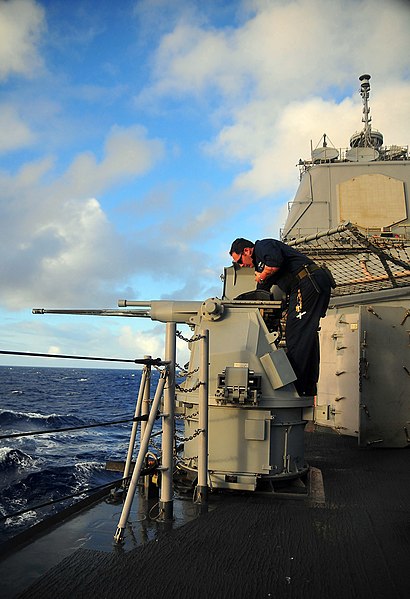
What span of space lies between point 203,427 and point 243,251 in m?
1.77

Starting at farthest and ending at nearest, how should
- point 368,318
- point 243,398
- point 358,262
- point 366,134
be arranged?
point 366,134 → point 358,262 → point 368,318 → point 243,398

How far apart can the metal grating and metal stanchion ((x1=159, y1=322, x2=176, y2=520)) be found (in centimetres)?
377

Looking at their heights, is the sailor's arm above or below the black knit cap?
below

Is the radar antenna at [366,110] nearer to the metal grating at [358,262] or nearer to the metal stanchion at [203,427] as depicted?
the metal grating at [358,262]

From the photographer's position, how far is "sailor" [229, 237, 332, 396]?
4.11 meters

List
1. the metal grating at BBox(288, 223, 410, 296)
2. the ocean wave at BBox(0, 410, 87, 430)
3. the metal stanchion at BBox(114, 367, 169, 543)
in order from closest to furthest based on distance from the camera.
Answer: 1. the metal stanchion at BBox(114, 367, 169, 543)
2. the metal grating at BBox(288, 223, 410, 296)
3. the ocean wave at BBox(0, 410, 87, 430)

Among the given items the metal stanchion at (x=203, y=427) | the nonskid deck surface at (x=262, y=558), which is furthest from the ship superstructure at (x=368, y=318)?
the metal stanchion at (x=203, y=427)

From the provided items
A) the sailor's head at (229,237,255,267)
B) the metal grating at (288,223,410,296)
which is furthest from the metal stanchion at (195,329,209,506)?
the metal grating at (288,223,410,296)

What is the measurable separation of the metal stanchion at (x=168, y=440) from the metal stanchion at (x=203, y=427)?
1.16 feet

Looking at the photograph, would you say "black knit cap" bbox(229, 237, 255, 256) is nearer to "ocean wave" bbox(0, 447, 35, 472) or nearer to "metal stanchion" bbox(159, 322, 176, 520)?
"metal stanchion" bbox(159, 322, 176, 520)

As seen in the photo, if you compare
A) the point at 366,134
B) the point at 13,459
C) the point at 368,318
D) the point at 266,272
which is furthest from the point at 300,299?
the point at 366,134

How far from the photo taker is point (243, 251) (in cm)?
442

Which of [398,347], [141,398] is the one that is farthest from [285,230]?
[141,398]

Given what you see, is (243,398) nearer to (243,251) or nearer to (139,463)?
(139,463)
